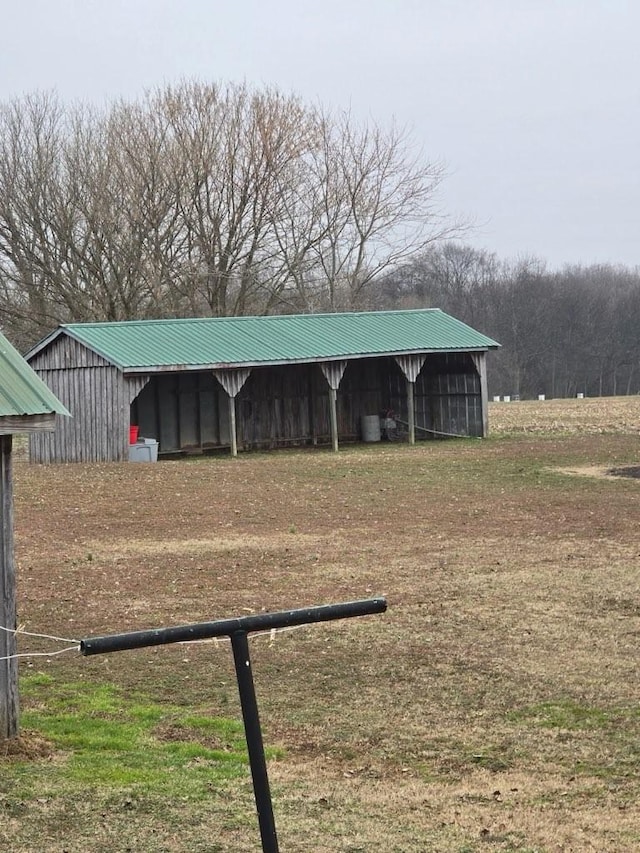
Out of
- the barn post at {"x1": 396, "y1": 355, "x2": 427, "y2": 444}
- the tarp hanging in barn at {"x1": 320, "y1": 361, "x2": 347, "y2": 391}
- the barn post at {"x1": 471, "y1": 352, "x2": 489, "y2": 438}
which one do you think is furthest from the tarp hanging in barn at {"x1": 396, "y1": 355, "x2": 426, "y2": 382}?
the barn post at {"x1": 471, "y1": 352, "x2": 489, "y2": 438}

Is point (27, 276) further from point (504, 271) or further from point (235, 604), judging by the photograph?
point (504, 271)

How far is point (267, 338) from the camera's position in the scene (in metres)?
30.9

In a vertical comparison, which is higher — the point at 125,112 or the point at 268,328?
the point at 125,112

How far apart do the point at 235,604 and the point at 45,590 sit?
6.65 ft

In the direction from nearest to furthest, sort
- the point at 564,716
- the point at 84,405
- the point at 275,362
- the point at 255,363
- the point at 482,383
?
1. the point at 564,716
2. the point at 84,405
3. the point at 255,363
4. the point at 275,362
5. the point at 482,383

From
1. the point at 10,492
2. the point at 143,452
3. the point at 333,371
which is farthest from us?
the point at 333,371

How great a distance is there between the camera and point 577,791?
6.30m

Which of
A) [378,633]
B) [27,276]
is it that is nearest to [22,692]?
[378,633]

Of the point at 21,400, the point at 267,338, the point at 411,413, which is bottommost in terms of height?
the point at 411,413

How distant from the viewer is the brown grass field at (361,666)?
19.3ft

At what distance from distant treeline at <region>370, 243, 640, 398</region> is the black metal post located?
87.0 meters

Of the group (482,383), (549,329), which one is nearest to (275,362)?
(482,383)

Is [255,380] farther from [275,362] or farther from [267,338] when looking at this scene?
[275,362]

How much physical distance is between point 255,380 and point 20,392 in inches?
1014
